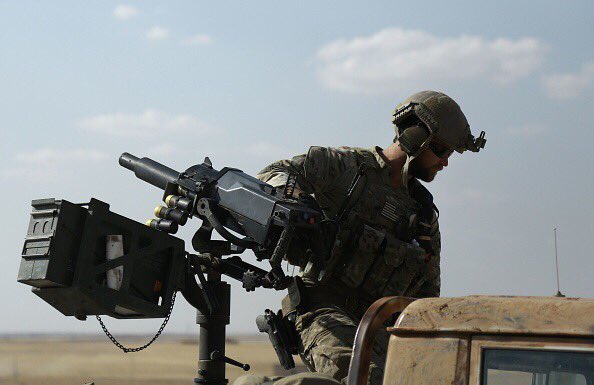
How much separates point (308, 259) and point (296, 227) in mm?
546

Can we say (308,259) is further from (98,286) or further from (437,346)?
(437,346)

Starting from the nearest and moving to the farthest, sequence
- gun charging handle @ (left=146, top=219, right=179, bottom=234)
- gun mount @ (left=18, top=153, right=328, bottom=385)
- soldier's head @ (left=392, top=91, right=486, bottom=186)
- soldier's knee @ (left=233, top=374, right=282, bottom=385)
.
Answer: soldier's knee @ (left=233, top=374, right=282, bottom=385) < gun mount @ (left=18, top=153, right=328, bottom=385) < gun charging handle @ (left=146, top=219, right=179, bottom=234) < soldier's head @ (left=392, top=91, right=486, bottom=186)

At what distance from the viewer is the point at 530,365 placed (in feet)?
7.98

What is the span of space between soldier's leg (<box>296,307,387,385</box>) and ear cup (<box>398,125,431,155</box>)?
3.14 ft

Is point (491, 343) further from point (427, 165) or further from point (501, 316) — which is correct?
point (427, 165)

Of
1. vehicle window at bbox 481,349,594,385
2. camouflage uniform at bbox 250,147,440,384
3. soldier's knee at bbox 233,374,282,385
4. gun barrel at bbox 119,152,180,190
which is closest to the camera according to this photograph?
vehicle window at bbox 481,349,594,385

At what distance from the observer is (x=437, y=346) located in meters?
2.53

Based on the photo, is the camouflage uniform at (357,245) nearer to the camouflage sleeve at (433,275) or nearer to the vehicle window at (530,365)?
the camouflage sleeve at (433,275)

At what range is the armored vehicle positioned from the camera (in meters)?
2.41

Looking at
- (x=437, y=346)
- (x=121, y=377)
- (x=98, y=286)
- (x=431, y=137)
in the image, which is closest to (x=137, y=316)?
(x=98, y=286)

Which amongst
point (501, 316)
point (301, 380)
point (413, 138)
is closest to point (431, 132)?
point (413, 138)

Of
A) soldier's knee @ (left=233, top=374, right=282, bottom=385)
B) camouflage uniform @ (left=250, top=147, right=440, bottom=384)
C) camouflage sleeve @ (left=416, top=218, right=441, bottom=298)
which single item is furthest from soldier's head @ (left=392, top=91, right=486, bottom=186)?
soldier's knee @ (left=233, top=374, right=282, bottom=385)

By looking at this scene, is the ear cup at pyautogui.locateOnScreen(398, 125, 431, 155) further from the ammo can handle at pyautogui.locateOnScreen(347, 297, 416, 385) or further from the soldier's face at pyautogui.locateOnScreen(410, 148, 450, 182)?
the ammo can handle at pyautogui.locateOnScreen(347, 297, 416, 385)

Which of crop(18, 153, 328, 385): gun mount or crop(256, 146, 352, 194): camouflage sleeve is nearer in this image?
crop(18, 153, 328, 385): gun mount
